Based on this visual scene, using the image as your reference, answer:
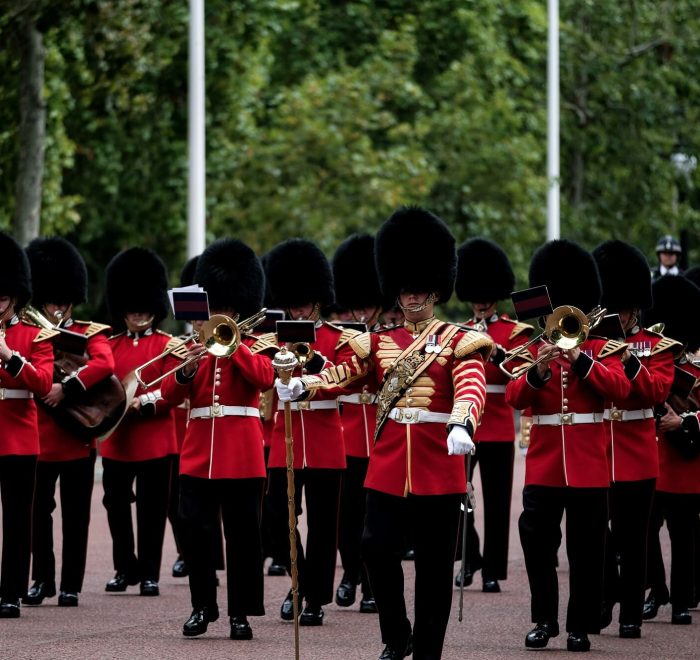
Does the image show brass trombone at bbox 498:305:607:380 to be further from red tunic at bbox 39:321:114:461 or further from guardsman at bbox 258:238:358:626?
red tunic at bbox 39:321:114:461

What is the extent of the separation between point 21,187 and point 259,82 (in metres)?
8.01

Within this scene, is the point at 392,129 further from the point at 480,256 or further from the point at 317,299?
the point at 317,299

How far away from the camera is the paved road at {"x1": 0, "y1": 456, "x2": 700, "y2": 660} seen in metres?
8.43

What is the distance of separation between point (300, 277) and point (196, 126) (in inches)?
356

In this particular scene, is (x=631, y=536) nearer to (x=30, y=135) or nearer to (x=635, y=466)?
(x=635, y=466)

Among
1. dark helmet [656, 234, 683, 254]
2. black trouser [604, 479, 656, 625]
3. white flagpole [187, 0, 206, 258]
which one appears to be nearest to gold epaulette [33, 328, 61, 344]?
black trouser [604, 479, 656, 625]

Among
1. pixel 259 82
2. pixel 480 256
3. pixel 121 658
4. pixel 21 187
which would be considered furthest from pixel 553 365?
pixel 259 82

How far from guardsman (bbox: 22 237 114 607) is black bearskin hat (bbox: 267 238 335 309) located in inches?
38.4

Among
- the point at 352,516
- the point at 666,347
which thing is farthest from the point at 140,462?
the point at 666,347

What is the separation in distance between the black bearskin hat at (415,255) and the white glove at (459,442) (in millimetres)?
874

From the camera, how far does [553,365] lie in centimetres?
873

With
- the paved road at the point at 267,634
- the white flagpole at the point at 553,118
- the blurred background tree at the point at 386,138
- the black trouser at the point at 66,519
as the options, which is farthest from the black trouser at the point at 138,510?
the white flagpole at the point at 553,118

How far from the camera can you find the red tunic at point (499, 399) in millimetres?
10938

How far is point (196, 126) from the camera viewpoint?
741 inches
